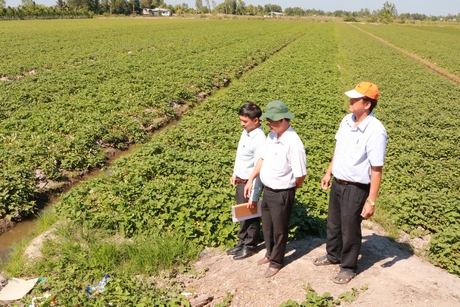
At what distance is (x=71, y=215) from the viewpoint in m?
6.40

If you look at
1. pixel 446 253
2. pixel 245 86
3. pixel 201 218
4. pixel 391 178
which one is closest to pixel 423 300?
pixel 446 253

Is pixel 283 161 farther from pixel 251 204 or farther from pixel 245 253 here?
pixel 245 253

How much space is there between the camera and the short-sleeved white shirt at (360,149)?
4098mm

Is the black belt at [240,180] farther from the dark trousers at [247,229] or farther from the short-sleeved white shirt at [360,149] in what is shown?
the short-sleeved white shirt at [360,149]

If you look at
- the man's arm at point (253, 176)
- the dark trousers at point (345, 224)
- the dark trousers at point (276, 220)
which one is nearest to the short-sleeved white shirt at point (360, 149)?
the dark trousers at point (345, 224)

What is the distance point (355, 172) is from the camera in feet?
14.1

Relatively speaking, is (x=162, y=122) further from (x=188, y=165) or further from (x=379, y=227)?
(x=379, y=227)

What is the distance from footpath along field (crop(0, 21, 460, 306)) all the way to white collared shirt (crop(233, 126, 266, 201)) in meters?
1.16

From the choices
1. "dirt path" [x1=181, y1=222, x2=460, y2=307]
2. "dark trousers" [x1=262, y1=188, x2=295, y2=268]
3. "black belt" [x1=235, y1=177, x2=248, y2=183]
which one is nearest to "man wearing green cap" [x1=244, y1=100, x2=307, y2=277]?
"dark trousers" [x1=262, y1=188, x2=295, y2=268]

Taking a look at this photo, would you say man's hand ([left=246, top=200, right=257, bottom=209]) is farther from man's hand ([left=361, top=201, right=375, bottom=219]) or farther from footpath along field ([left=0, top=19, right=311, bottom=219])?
footpath along field ([left=0, top=19, right=311, bottom=219])

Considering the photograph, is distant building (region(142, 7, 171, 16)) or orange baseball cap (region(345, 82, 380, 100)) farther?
distant building (region(142, 7, 171, 16))

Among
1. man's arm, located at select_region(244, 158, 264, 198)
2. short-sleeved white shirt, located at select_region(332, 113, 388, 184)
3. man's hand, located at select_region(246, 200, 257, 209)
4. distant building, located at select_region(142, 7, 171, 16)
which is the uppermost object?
distant building, located at select_region(142, 7, 171, 16)

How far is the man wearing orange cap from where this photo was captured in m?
4.13

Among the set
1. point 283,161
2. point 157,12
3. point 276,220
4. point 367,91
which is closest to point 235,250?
point 276,220
